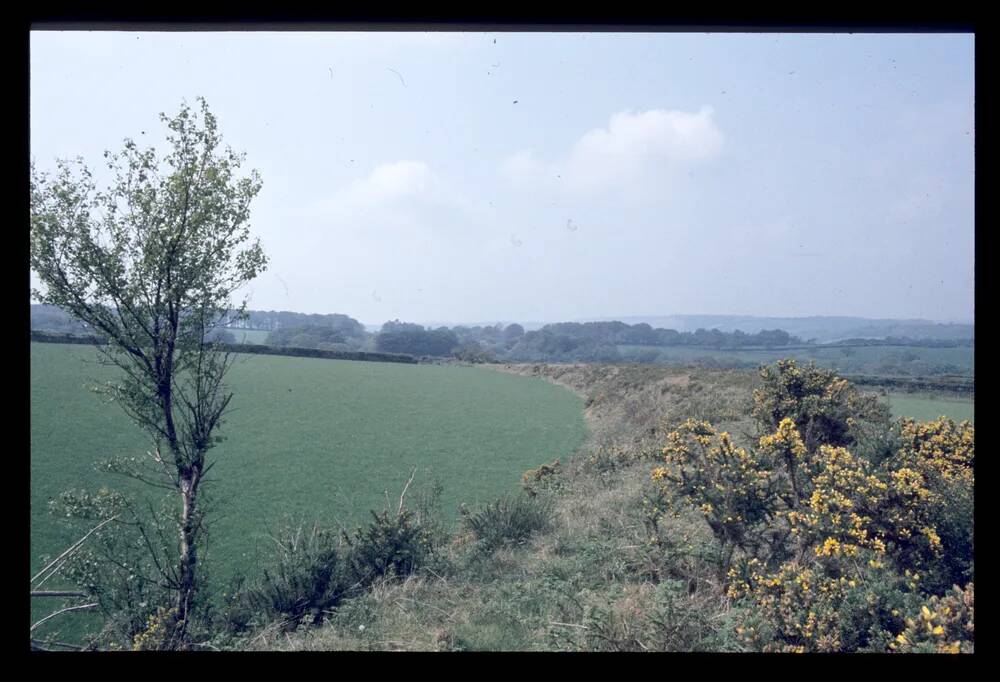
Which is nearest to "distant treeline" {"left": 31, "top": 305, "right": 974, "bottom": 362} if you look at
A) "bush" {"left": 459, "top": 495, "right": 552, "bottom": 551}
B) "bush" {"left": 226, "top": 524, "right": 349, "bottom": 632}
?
"bush" {"left": 226, "top": 524, "right": 349, "bottom": 632}

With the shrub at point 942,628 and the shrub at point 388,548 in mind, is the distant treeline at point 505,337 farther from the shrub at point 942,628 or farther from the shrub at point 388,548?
the shrub at point 388,548

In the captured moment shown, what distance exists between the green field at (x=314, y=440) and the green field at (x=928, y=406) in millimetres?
5732

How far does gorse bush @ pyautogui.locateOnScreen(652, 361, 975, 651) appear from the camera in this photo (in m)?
2.83

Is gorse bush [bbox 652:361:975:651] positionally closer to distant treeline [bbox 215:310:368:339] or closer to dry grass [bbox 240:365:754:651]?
dry grass [bbox 240:365:754:651]

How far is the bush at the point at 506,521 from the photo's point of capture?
5746 mm

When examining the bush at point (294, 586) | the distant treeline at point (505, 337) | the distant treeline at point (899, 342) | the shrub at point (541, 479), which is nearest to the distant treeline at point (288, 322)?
the distant treeline at point (505, 337)

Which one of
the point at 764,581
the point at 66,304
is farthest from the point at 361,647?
the point at 66,304

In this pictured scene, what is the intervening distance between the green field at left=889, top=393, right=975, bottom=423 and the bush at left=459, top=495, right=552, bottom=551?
4155 millimetres

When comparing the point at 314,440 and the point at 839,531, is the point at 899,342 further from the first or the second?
the point at 314,440

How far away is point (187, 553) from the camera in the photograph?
4.68 m

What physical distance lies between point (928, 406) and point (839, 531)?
18.0 feet

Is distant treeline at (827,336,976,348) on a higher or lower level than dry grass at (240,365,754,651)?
higher

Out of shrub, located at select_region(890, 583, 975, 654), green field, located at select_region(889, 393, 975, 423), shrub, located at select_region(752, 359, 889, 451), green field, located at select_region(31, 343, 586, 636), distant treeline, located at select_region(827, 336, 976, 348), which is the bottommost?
green field, located at select_region(31, 343, 586, 636)
